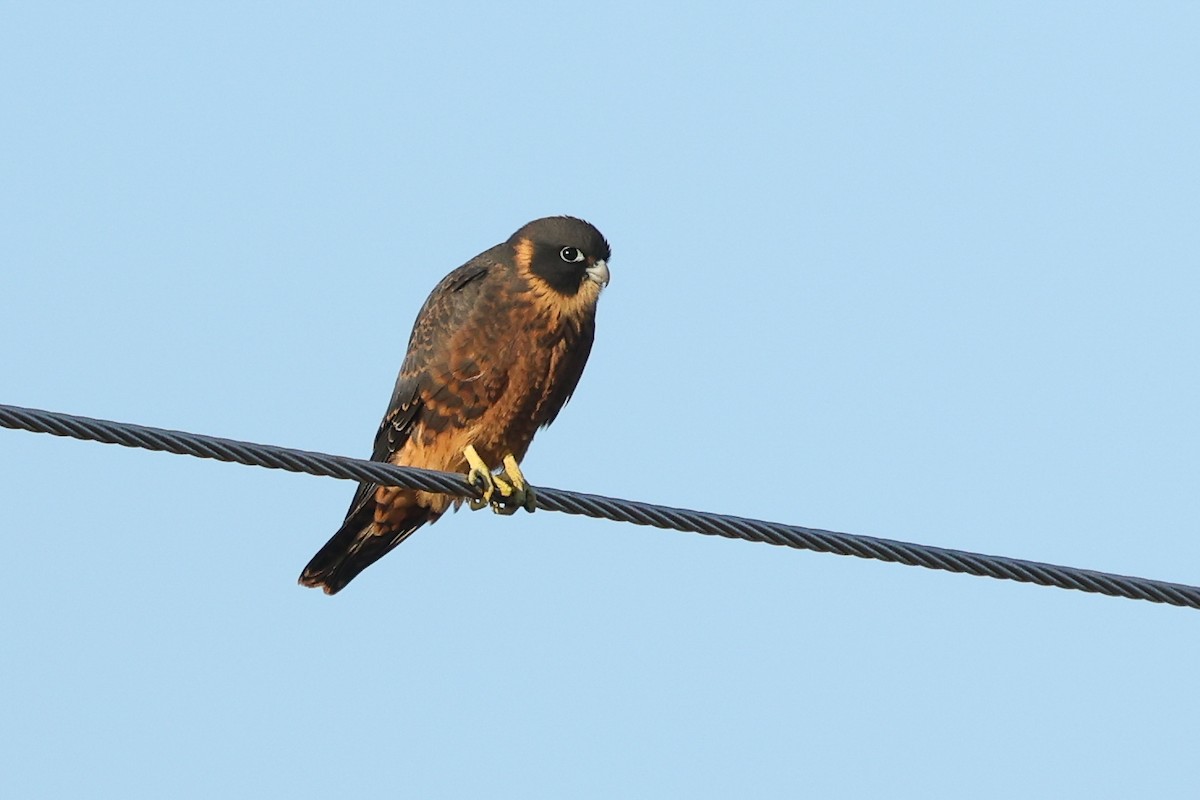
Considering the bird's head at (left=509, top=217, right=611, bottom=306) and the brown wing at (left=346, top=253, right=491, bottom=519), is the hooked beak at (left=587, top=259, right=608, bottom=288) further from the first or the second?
the brown wing at (left=346, top=253, right=491, bottom=519)

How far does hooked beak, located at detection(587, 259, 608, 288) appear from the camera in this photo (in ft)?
20.8

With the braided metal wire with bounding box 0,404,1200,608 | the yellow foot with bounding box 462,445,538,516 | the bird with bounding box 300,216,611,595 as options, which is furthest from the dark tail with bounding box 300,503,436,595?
the braided metal wire with bounding box 0,404,1200,608

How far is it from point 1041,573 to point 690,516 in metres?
0.82

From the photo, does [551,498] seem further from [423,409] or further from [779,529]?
[423,409]

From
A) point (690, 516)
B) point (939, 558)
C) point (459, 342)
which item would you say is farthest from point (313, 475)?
point (459, 342)

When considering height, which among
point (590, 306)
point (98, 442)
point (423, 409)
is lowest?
point (98, 442)

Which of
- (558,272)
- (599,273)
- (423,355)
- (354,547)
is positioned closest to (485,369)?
(423,355)

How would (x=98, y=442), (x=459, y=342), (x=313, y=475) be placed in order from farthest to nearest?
(x=459, y=342), (x=313, y=475), (x=98, y=442)

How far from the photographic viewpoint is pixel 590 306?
6.33 meters

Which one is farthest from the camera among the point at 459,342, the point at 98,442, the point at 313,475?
the point at 459,342

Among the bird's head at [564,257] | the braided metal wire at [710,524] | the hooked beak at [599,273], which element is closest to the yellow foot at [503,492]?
the bird's head at [564,257]

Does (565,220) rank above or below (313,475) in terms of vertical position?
above

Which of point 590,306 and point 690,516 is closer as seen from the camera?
point 690,516

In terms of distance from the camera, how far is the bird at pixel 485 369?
6.15 metres
